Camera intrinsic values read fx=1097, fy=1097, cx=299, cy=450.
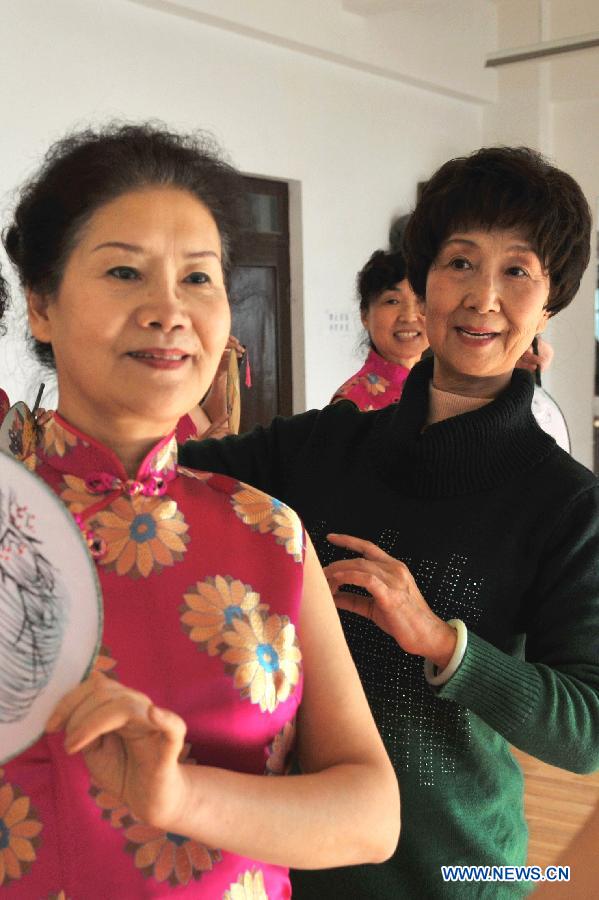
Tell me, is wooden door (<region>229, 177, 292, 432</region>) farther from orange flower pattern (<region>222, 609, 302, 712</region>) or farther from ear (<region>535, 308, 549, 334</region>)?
orange flower pattern (<region>222, 609, 302, 712</region>)

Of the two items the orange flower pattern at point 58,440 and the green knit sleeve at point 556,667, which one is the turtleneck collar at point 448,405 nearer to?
the green knit sleeve at point 556,667

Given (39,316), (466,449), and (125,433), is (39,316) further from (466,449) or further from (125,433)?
(466,449)

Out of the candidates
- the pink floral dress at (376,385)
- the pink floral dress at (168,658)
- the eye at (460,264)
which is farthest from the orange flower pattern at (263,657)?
the pink floral dress at (376,385)

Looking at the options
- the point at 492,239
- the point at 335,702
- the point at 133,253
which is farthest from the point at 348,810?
the point at 492,239

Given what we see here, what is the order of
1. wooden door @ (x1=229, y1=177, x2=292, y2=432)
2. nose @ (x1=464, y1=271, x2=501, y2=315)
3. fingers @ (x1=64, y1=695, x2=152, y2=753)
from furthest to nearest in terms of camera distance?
wooden door @ (x1=229, y1=177, x2=292, y2=432) → nose @ (x1=464, y1=271, x2=501, y2=315) → fingers @ (x1=64, y1=695, x2=152, y2=753)

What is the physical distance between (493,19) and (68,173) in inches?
296

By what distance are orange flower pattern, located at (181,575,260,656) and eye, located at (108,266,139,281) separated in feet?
0.92

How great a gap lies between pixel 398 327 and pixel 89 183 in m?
2.61

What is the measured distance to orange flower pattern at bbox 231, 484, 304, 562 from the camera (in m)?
1.05

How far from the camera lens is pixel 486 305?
1.49 meters

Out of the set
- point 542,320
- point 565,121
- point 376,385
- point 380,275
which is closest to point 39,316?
point 542,320

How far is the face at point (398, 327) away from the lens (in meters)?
3.52

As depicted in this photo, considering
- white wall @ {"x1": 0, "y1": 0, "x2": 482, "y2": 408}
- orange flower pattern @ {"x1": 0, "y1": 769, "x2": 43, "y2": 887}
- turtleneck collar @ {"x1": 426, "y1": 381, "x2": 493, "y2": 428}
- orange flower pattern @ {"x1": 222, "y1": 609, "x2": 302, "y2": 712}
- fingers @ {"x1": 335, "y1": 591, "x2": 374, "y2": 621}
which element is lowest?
orange flower pattern @ {"x1": 0, "y1": 769, "x2": 43, "y2": 887}

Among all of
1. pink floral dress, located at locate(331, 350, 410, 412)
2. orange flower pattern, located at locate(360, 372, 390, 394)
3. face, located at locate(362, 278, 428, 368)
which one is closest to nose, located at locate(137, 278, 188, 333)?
pink floral dress, located at locate(331, 350, 410, 412)
